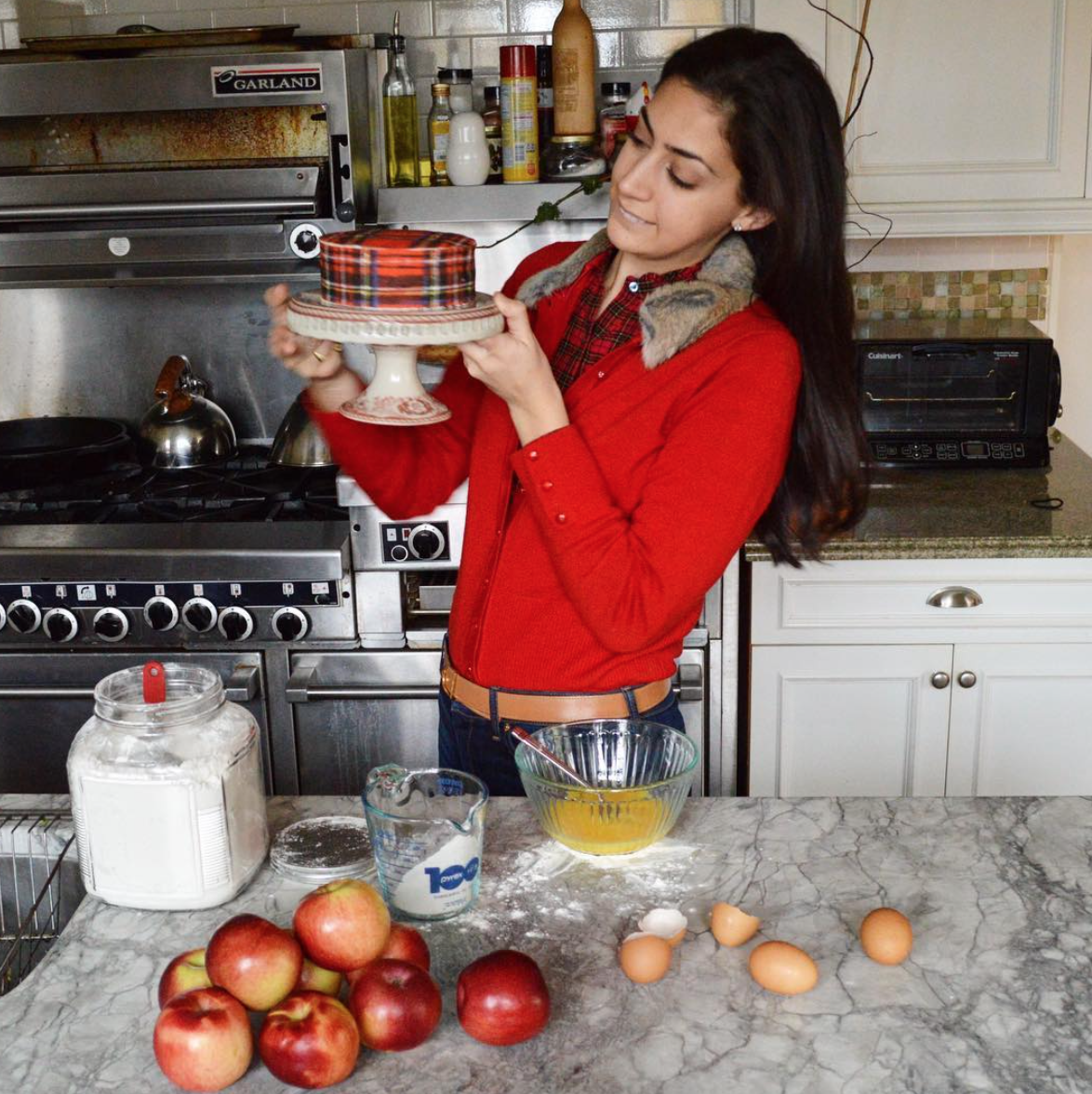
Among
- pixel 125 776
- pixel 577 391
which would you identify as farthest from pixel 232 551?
pixel 125 776

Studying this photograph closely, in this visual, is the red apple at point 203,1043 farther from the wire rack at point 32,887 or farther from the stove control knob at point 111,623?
the stove control knob at point 111,623

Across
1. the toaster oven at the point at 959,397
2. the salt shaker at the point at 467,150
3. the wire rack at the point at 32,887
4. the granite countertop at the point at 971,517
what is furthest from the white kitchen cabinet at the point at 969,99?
the wire rack at the point at 32,887

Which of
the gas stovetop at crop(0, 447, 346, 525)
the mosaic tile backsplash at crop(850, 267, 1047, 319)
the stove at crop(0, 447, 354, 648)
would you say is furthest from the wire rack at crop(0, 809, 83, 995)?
the mosaic tile backsplash at crop(850, 267, 1047, 319)

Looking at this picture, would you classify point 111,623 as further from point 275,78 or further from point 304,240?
point 275,78

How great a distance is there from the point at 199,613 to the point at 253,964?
1555mm

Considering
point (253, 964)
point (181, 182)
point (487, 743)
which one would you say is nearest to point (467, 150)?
point (181, 182)

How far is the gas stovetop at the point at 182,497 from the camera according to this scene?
265 cm

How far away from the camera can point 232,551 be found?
2490mm

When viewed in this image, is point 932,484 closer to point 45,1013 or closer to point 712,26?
point 712,26

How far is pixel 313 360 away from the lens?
1537 millimetres

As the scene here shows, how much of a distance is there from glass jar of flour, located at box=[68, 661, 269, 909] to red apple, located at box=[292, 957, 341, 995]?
0.21 metres

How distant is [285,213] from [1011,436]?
1499 millimetres

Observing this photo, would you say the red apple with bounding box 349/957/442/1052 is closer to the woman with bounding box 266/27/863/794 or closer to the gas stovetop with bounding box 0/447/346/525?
the woman with bounding box 266/27/863/794

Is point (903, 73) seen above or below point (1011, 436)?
above
